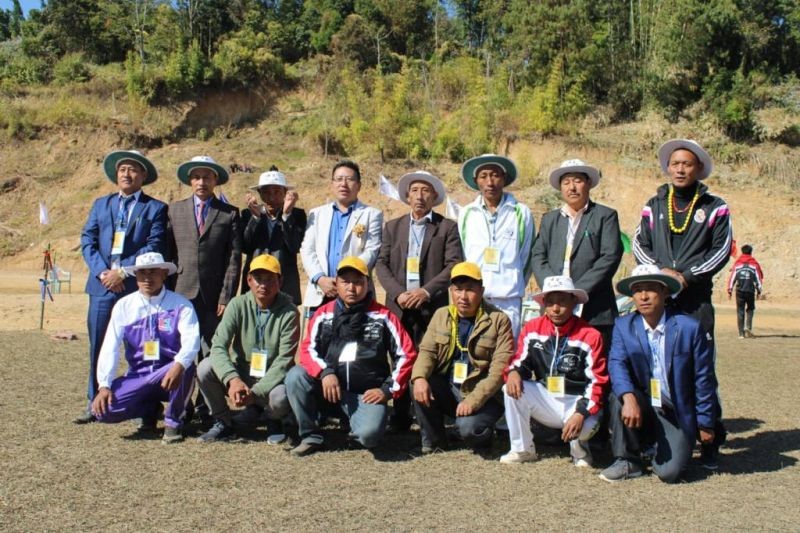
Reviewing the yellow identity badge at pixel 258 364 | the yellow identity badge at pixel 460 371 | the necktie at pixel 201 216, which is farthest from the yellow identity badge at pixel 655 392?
the necktie at pixel 201 216

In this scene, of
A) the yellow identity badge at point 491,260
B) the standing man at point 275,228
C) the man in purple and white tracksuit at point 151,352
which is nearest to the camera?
the man in purple and white tracksuit at point 151,352

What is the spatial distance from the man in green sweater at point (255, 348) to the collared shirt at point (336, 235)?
0.65 meters

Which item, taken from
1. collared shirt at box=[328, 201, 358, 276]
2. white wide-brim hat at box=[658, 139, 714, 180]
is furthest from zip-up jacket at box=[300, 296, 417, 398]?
white wide-brim hat at box=[658, 139, 714, 180]

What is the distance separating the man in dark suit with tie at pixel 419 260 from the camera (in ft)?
18.8

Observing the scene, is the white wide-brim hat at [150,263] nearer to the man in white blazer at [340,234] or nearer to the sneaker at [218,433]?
the man in white blazer at [340,234]

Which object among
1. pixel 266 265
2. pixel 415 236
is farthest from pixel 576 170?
pixel 266 265

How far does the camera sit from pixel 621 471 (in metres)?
4.61

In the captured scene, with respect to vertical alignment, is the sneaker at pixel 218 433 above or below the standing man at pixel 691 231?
below

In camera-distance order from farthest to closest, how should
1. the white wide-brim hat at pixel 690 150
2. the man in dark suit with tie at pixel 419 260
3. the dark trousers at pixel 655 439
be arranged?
the man in dark suit with tie at pixel 419 260, the white wide-brim hat at pixel 690 150, the dark trousers at pixel 655 439

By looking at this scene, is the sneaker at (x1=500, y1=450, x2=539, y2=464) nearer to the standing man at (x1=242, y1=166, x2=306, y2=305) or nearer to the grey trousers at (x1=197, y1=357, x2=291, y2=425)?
the grey trousers at (x1=197, y1=357, x2=291, y2=425)

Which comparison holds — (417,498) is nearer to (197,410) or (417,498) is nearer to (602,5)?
(197,410)

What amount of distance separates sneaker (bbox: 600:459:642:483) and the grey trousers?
2357mm

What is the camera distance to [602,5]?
42.1 m

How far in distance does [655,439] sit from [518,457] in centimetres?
97
